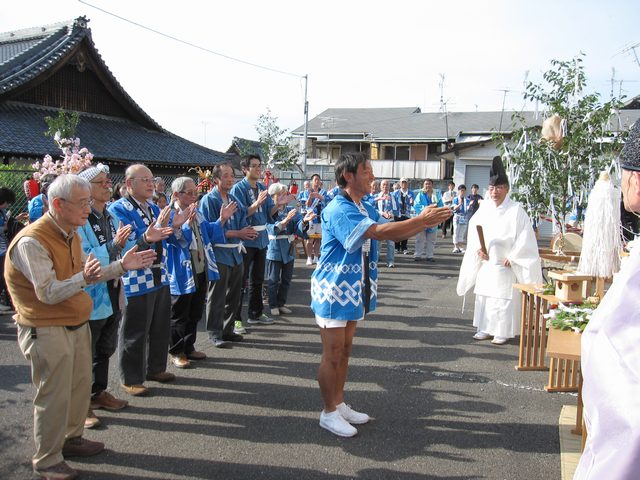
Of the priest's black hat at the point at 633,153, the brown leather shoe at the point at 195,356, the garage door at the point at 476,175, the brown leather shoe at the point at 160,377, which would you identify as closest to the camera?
the priest's black hat at the point at 633,153

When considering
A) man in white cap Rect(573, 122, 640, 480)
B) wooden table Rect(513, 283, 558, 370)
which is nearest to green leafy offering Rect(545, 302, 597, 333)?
wooden table Rect(513, 283, 558, 370)

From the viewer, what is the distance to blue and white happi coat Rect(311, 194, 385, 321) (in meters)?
3.49

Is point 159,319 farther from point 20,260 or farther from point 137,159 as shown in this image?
point 137,159

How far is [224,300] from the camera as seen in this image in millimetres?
5668

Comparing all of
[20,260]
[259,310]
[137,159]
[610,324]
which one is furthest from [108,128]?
[610,324]

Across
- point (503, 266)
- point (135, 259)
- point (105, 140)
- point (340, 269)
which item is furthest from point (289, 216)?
point (105, 140)

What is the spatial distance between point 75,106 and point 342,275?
1576cm

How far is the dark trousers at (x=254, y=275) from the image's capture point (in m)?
6.42

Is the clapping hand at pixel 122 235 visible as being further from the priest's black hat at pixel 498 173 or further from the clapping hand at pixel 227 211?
the priest's black hat at pixel 498 173

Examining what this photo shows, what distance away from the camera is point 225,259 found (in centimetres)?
562

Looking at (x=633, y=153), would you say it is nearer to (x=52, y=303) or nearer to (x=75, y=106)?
(x=52, y=303)

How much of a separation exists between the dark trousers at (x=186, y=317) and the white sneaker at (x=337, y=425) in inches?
75.3

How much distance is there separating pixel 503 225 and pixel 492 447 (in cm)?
308

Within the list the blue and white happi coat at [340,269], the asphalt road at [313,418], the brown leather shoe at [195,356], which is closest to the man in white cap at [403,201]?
the asphalt road at [313,418]
